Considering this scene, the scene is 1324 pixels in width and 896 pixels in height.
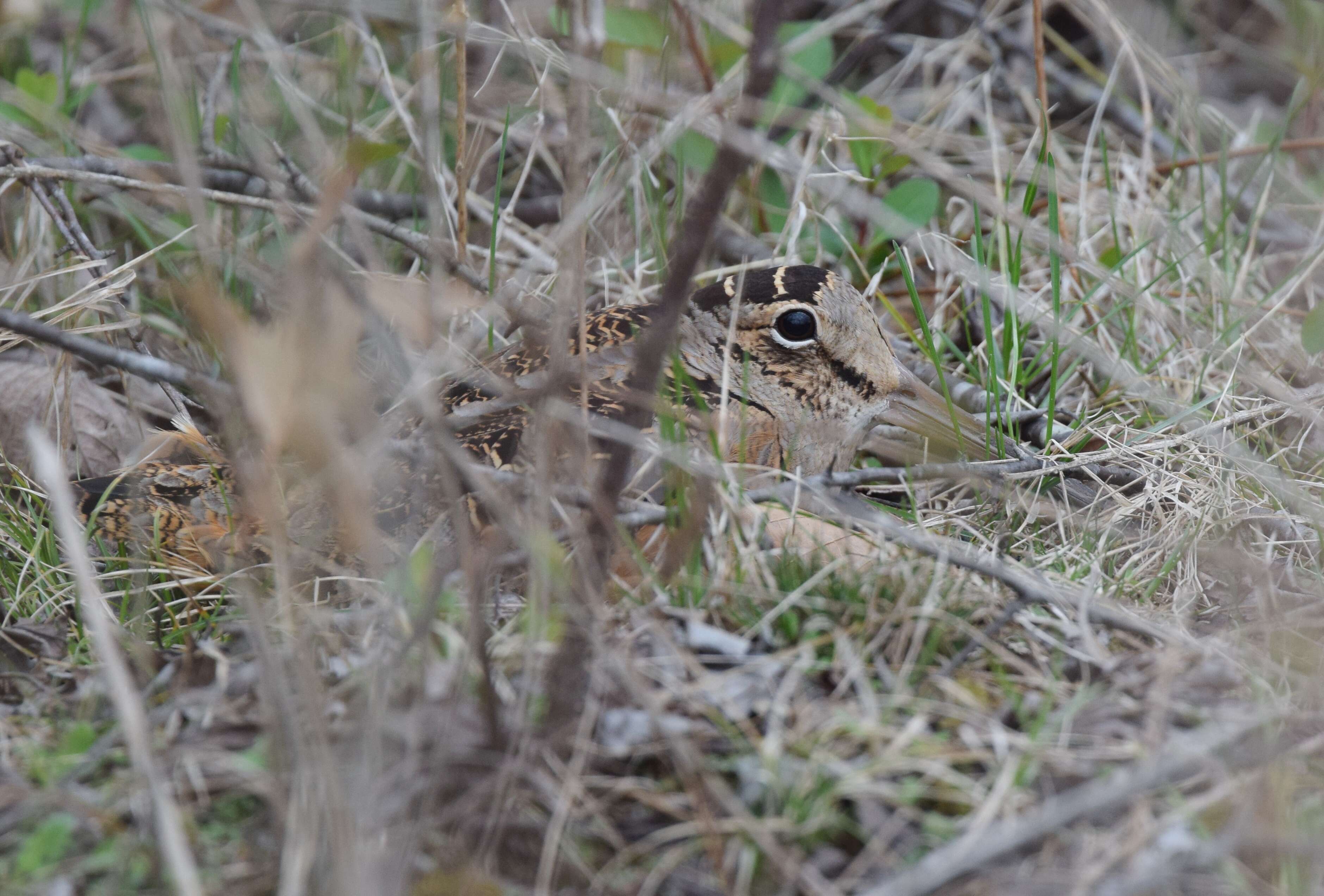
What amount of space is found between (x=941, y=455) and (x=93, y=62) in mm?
3899

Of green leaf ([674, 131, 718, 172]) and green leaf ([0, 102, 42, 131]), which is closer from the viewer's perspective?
green leaf ([0, 102, 42, 131])

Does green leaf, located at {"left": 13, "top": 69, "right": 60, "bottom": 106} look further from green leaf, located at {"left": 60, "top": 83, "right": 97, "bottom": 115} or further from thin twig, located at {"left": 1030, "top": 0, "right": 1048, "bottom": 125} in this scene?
thin twig, located at {"left": 1030, "top": 0, "right": 1048, "bottom": 125}

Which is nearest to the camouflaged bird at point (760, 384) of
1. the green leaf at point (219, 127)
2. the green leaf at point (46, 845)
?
the green leaf at point (46, 845)

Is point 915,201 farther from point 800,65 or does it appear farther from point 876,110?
point 800,65

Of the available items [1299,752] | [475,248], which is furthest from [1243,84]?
[1299,752]

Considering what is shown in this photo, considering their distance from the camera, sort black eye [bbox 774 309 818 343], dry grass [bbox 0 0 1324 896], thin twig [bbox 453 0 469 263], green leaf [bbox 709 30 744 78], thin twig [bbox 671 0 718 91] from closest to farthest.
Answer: dry grass [bbox 0 0 1324 896] → thin twig [bbox 453 0 469 263] → black eye [bbox 774 309 818 343] → thin twig [bbox 671 0 718 91] → green leaf [bbox 709 30 744 78]

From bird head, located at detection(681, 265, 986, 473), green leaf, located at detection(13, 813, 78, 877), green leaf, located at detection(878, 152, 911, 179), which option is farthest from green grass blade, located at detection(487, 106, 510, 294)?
green leaf, located at detection(13, 813, 78, 877)

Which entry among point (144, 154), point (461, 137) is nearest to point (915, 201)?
point (461, 137)

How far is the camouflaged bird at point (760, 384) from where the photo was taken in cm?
312

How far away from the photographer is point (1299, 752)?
2.08 metres

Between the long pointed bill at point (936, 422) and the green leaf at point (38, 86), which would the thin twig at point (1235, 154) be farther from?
the green leaf at point (38, 86)

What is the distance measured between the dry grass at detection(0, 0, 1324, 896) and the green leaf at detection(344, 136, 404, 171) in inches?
0.8

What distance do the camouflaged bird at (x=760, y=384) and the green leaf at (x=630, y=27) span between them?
3.37 feet

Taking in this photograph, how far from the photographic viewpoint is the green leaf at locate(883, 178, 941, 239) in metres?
4.09
